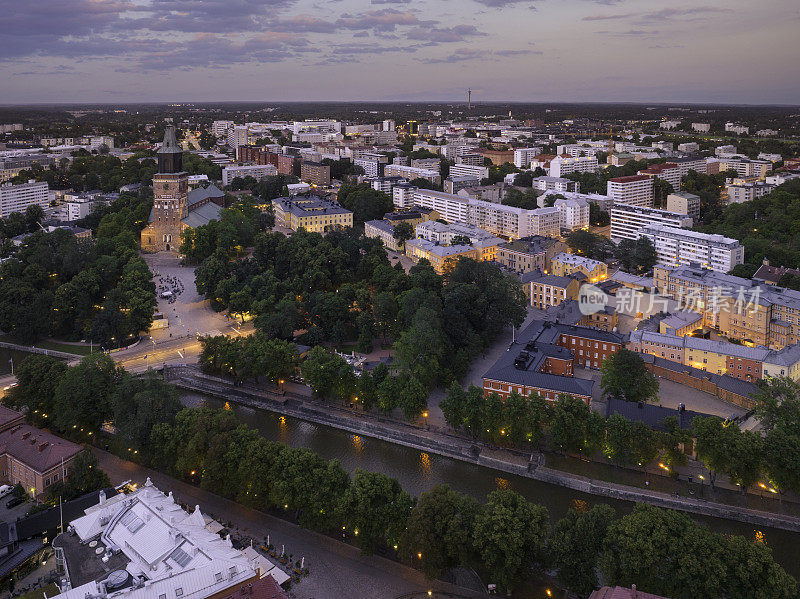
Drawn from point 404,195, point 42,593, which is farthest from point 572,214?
point 42,593

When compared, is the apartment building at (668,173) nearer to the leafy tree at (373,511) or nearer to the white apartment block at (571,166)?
the white apartment block at (571,166)

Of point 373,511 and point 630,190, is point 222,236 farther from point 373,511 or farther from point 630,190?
point 630,190

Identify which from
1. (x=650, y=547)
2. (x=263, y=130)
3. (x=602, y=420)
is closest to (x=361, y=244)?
(x=602, y=420)

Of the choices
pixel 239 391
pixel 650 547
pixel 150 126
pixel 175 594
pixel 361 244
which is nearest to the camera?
pixel 175 594

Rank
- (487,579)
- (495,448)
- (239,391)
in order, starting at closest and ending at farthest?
(487,579) < (495,448) < (239,391)

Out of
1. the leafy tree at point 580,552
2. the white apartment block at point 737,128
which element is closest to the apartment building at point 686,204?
the leafy tree at point 580,552

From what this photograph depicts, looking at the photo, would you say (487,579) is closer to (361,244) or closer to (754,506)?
(754,506)
